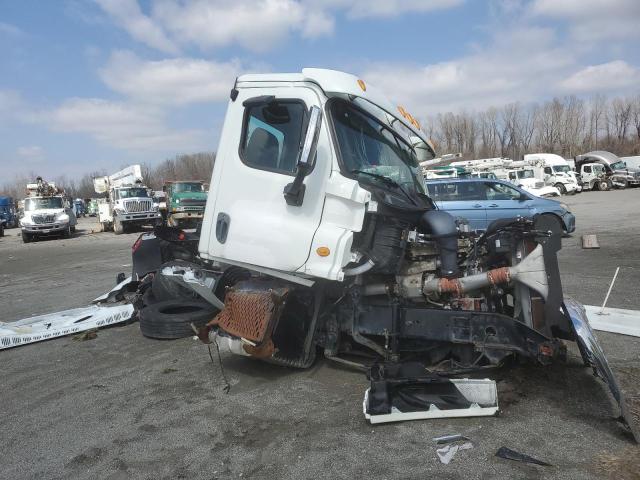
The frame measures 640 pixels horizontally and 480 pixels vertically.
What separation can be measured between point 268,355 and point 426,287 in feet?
4.52

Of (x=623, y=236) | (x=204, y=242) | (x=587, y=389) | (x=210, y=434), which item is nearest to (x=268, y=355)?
(x=210, y=434)

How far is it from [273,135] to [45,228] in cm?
2556

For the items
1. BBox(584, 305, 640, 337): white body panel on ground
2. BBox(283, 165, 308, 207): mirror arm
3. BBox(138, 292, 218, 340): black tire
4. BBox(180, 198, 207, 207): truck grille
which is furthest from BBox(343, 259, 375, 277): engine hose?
BBox(180, 198, 207, 207): truck grille

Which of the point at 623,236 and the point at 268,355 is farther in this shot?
the point at 623,236

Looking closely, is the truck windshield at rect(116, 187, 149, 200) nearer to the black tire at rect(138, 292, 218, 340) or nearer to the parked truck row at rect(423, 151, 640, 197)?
the parked truck row at rect(423, 151, 640, 197)

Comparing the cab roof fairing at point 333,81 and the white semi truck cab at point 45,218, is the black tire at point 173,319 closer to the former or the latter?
the cab roof fairing at point 333,81

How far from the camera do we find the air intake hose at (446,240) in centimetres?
388

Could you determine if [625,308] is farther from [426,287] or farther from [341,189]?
[341,189]

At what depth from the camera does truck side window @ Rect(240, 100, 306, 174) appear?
3957 mm

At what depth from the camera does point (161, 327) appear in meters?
5.48

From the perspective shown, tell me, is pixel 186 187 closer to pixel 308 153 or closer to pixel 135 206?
pixel 135 206

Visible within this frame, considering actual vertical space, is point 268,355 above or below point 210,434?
above

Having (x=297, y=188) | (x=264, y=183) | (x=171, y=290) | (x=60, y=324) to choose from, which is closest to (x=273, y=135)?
(x=264, y=183)

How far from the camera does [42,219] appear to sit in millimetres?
25547
